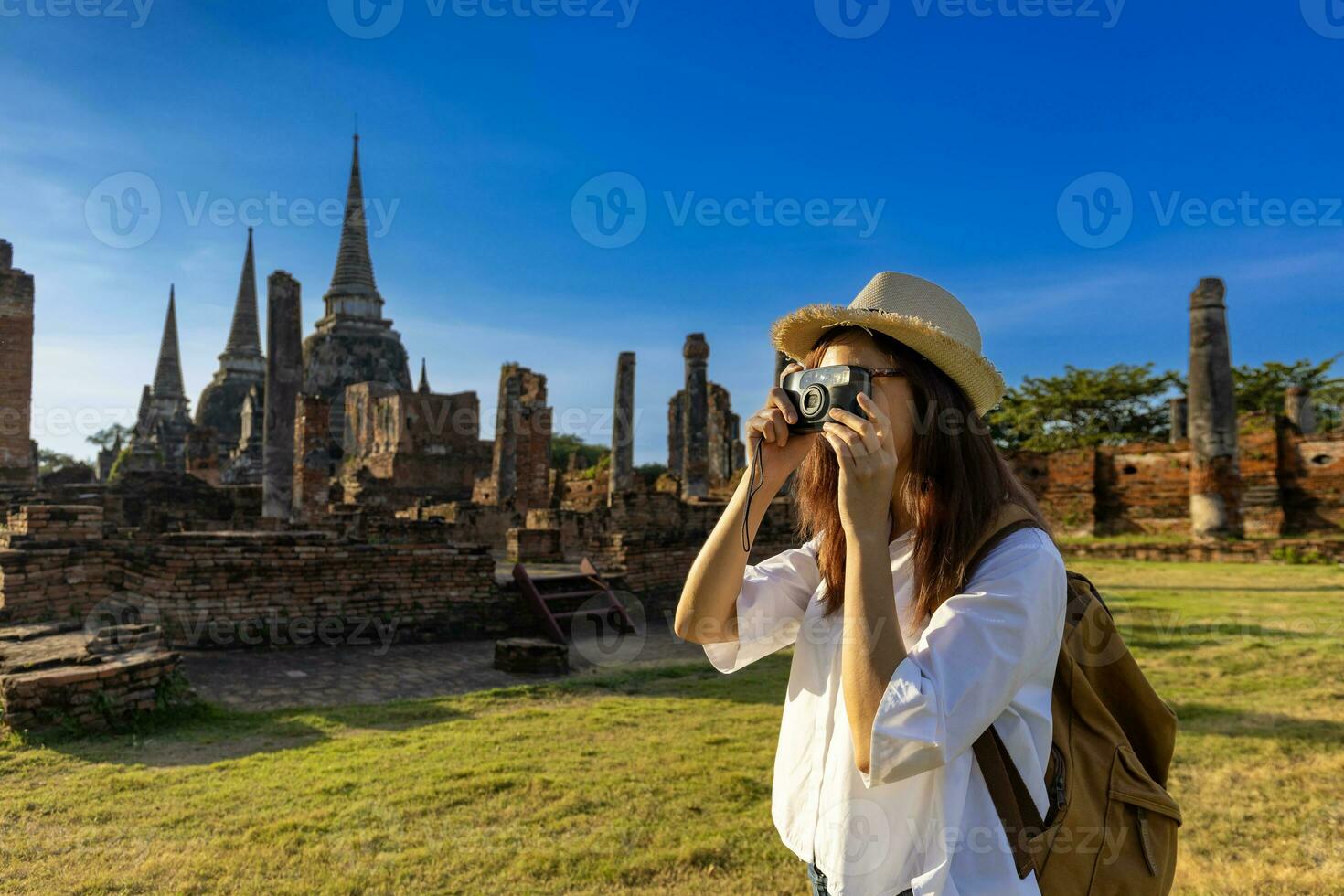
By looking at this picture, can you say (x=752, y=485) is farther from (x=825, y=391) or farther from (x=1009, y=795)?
(x=1009, y=795)

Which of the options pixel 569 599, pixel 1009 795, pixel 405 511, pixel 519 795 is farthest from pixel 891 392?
pixel 405 511

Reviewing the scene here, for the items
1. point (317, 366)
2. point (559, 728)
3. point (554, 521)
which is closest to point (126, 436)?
point (317, 366)

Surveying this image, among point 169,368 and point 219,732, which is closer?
point 219,732

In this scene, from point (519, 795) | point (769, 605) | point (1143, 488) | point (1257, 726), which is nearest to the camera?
point (769, 605)

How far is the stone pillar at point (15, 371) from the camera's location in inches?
746

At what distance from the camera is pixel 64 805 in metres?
3.82

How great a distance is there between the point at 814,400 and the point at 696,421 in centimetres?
2073

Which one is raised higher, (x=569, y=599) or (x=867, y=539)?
(x=867, y=539)

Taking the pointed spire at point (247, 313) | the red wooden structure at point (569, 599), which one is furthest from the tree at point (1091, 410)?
the pointed spire at point (247, 313)

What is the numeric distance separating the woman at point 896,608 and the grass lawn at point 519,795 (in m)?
1.82

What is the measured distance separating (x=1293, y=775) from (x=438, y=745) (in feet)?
14.5

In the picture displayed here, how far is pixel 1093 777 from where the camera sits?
135 cm

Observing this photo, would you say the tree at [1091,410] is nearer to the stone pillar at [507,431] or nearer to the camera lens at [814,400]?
the stone pillar at [507,431]

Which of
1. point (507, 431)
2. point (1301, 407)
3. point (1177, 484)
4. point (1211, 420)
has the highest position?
point (1301, 407)
